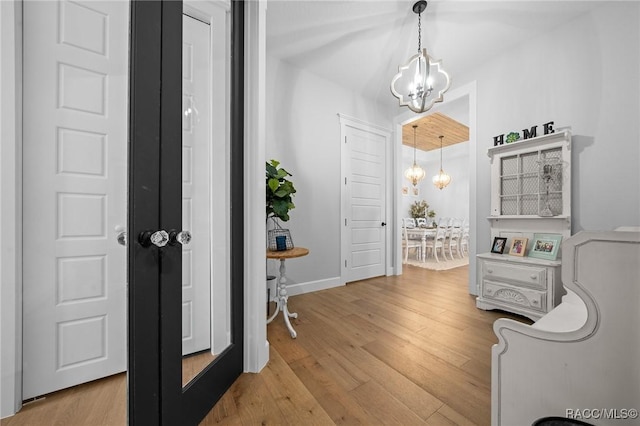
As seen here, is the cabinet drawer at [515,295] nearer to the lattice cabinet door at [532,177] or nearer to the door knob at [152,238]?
the lattice cabinet door at [532,177]

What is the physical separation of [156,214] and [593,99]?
3.71m

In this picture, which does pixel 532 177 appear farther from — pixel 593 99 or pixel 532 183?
pixel 593 99

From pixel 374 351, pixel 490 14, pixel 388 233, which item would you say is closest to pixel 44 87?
pixel 374 351

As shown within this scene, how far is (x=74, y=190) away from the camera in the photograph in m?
0.88

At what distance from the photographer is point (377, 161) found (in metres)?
4.10

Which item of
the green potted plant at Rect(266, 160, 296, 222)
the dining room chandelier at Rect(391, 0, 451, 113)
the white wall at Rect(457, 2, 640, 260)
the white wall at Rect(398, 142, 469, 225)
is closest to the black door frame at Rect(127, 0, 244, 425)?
the green potted plant at Rect(266, 160, 296, 222)

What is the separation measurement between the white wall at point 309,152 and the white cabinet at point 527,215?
6.22 ft

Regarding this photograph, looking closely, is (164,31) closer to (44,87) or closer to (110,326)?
(44,87)

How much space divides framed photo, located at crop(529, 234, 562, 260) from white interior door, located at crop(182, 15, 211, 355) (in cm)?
306

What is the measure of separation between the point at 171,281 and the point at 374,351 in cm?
152

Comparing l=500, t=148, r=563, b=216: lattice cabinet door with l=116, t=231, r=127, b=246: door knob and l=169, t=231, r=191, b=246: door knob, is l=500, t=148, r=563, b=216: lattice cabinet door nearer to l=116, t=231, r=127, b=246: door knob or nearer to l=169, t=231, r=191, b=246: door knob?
l=169, t=231, r=191, b=246: door knob

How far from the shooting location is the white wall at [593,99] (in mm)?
2145

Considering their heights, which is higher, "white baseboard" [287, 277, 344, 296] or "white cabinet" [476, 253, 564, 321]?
"white cabinet" [476, 253, 564, 321]

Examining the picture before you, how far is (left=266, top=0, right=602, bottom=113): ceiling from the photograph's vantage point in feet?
7.69
